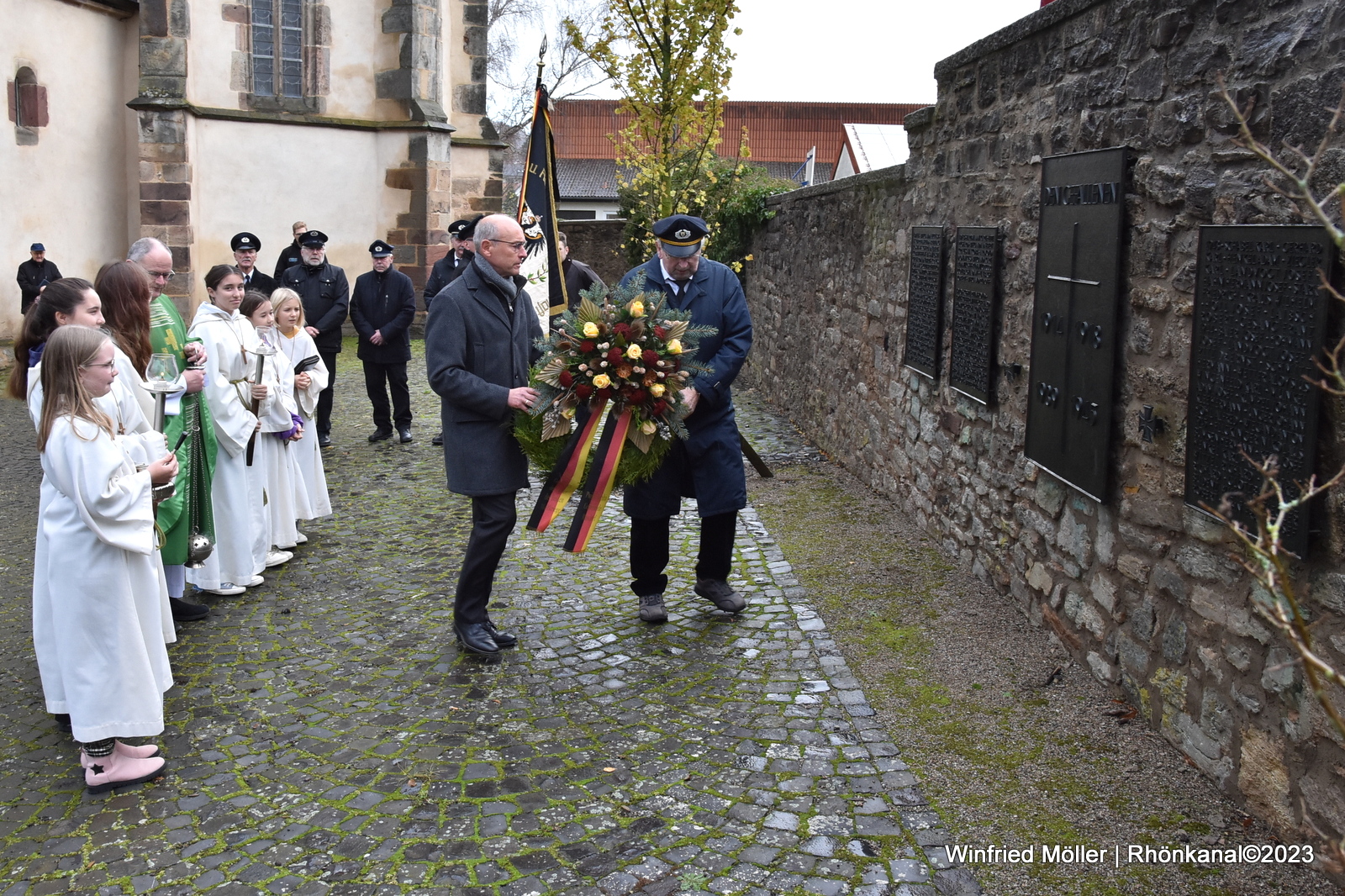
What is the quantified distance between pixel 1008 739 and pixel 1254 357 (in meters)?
1.78

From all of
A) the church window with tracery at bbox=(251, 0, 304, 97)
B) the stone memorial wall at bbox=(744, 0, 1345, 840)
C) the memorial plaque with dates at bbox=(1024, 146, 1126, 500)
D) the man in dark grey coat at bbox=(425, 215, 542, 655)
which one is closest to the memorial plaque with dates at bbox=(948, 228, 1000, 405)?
the stone memorial wall at bbox=(744, 0, 1345, 840)

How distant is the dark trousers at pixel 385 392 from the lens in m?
11.8

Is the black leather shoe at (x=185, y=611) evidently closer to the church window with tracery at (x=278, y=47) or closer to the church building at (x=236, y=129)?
the church building at (x=236, y=129)

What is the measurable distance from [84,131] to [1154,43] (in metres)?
17.8

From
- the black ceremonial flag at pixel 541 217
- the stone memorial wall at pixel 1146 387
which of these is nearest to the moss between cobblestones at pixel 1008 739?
the stone memorial wall at pixel 1146 387

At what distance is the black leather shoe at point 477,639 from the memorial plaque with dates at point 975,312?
311 cm

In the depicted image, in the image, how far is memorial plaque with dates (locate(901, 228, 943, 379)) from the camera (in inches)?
299

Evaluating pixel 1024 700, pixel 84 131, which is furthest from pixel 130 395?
pixel 84 131

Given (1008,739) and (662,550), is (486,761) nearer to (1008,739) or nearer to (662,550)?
(662,550)

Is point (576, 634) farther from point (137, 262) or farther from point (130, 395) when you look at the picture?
point (137, 262)

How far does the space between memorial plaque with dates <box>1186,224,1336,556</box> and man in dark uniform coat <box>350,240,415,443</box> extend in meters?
8.84

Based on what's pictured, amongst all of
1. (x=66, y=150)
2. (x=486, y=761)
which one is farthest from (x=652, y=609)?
(x=66, y=150)

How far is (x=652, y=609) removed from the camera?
20.4 feet

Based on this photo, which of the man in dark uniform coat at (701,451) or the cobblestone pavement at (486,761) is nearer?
the cobblestone pavement at (486,761)
